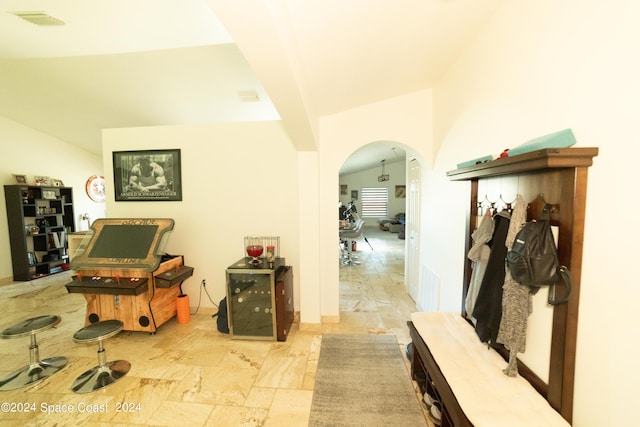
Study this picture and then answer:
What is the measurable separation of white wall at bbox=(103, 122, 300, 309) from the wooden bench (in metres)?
1.86

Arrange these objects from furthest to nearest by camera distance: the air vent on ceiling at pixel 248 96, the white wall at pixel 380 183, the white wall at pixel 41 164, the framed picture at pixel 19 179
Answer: the white wall at pixel 380 183, the framed picture at pixel 19 179, the white wall at pixel 41 164, the air vent on ceiling at pixel 248 96

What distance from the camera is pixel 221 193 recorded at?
321 cm

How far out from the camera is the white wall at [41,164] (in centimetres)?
451

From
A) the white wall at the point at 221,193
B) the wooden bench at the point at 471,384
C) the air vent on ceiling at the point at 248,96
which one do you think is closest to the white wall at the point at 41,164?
the white wall at the point at 221,193

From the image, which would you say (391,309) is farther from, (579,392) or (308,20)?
(308,20)

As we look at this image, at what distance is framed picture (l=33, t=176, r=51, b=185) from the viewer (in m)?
4.91

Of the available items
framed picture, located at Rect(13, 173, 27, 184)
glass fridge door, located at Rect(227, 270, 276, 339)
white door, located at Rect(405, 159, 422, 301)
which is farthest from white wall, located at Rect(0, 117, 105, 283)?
white door, located at Rect(405, 159, 422, 301)

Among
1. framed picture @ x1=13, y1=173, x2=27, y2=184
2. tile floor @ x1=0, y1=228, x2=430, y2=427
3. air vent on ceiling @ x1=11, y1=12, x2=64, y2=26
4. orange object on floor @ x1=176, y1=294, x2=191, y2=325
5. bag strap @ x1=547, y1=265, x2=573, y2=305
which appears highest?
air vent on ceiling @ x1=11, y1=12, x2=64, y2=26

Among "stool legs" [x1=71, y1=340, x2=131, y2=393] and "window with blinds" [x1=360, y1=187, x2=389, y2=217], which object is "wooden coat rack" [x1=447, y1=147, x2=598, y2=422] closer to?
"stool legs" [x1=71, y1=340, x2=131, y2=393]

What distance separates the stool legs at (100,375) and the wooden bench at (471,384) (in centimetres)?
273

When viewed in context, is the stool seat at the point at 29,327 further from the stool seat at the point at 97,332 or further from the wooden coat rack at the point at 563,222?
the wooden coat rack at the point at 563,222

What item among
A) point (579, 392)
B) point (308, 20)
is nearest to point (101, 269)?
point (308, 20)

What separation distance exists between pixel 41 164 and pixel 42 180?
387 millimetres

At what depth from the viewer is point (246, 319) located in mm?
2719
